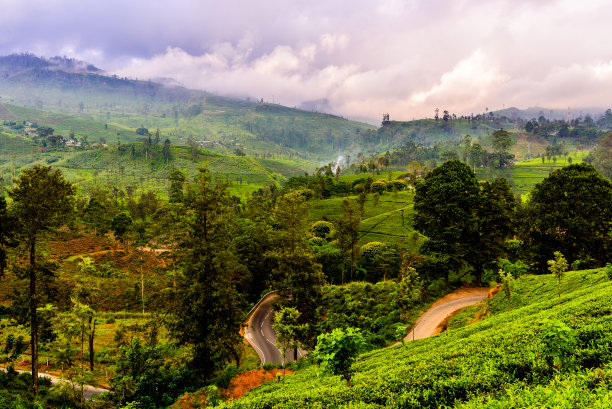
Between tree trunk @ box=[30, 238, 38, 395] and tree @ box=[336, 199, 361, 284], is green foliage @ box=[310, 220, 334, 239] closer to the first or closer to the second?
tree @ box=[336, 199, 361, 284]

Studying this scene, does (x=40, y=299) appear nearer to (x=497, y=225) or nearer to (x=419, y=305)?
(x=419, y=305)

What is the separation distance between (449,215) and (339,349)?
1166 inches

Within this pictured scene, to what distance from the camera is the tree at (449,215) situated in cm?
3309

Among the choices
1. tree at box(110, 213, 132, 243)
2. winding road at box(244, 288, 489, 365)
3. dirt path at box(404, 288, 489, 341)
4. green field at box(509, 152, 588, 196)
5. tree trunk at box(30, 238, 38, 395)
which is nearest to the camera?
tree trunk at box(30, 238, 38, 395)

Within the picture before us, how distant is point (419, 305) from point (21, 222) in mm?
34961

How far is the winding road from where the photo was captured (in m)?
27.2

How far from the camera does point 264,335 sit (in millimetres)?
40906

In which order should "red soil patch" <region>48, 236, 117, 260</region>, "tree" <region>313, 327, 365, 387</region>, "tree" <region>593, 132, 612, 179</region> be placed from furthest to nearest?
"tree" <region>593, 132, 612, 179</region> < "red soil patch" <region>48, 236, 117, 260</region> < "tree" <region>313, 327, 365, 387</region>

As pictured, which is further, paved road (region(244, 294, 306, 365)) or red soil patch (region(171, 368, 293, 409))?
paved road (region(244, 294, 306, 365))

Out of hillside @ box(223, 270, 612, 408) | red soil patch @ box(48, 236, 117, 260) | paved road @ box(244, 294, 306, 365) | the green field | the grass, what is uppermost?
the green field

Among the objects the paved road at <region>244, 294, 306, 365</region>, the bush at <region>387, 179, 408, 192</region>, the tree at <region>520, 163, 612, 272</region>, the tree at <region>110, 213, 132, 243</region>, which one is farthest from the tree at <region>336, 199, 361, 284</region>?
the bush at <region>387, 179, 408, 192</region>

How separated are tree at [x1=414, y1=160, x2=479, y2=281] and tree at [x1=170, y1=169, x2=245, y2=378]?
22.8 metres

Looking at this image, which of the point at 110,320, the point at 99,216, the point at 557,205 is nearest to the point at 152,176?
the point at 99,216

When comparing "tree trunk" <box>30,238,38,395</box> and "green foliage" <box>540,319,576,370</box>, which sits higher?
A: "green foliage" <box>540,319,576,370</box>
